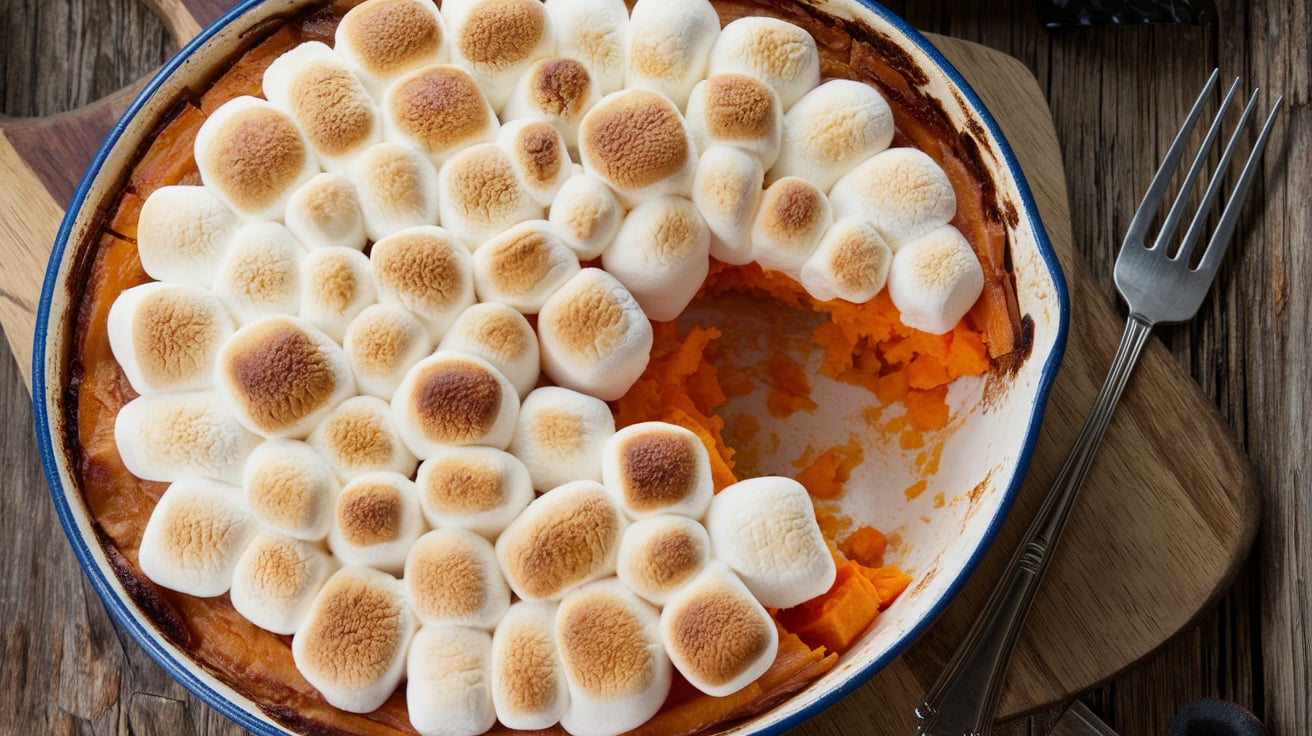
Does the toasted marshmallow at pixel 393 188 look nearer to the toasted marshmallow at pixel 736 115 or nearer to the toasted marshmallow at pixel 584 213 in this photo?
the toasted marshmallow at pixel 584 213

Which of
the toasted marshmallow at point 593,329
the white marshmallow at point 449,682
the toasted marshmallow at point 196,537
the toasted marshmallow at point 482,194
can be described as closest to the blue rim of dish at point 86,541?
the toasted marshmallow at point 196,537

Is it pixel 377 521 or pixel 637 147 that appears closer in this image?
pixel 377 521

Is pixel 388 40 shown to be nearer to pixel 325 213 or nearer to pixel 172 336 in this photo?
pixel 325 213

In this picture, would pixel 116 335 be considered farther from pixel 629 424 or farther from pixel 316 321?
pixel 629 424

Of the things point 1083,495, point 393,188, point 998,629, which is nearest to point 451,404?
point 393,188

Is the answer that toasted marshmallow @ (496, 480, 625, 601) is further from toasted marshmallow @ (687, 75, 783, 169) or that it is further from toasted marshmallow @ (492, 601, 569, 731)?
toasted marshmallow @ (687, 75, 783, 169)

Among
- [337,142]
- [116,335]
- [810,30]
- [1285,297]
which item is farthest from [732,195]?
[1285,297]
